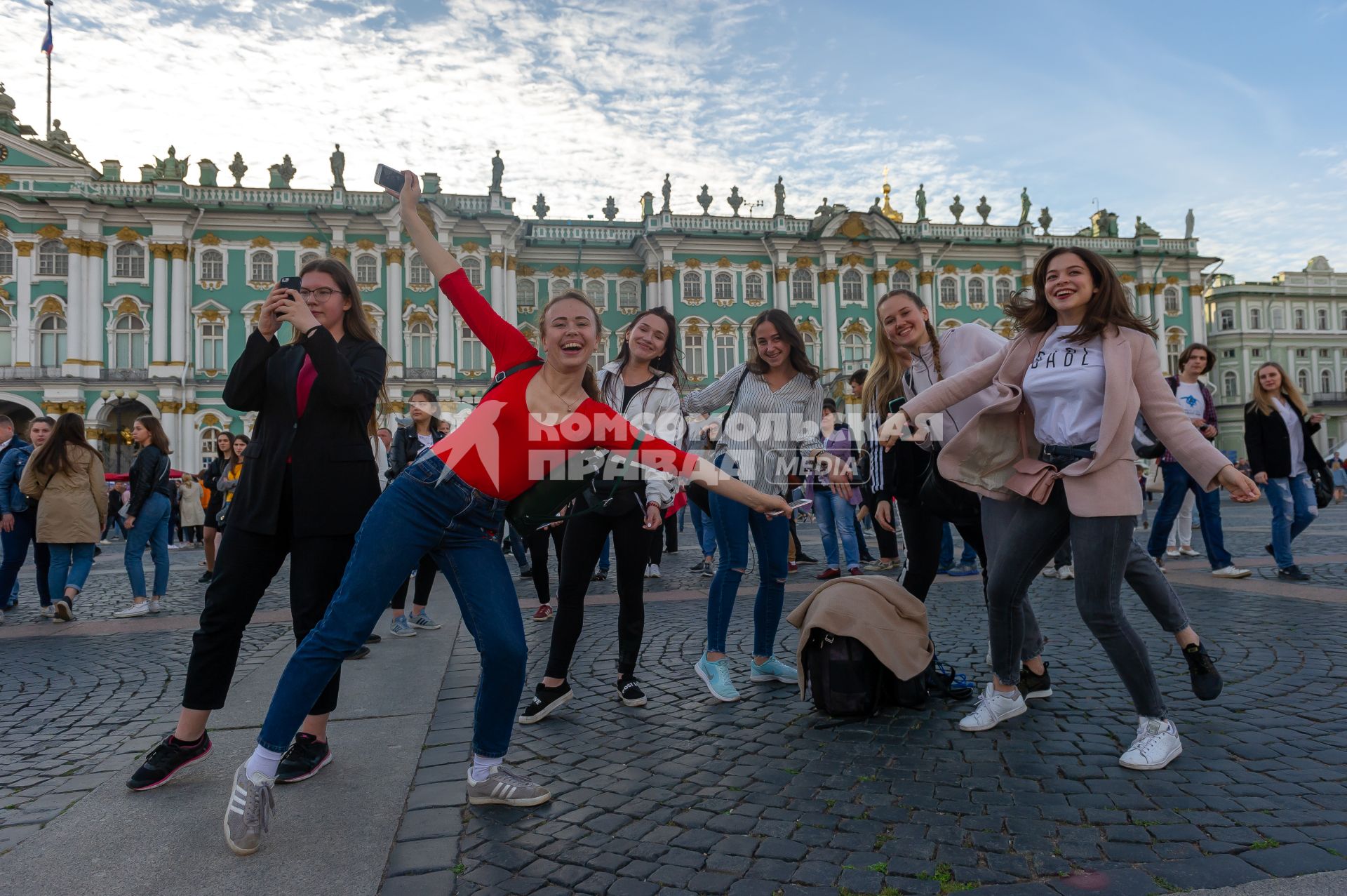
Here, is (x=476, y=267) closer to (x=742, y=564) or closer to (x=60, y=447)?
(x=60, y=447)

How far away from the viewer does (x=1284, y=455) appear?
25.4 ft

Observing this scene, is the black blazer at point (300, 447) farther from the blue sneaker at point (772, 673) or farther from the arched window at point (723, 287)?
the arched window at point (723, 287)

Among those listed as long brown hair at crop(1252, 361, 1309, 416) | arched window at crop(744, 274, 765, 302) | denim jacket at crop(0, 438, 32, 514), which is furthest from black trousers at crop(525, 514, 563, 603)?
arched window at crop(744, 274, 765, 302)

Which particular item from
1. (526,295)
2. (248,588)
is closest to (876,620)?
(248,588)

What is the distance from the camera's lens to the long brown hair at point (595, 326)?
3.12 metres

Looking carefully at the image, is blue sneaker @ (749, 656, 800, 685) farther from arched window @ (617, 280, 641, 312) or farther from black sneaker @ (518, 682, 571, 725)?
arched window @ (617, 280, 641, 312)

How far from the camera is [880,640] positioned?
3.89 m

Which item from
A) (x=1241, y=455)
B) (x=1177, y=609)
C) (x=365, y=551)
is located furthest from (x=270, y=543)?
(x=1241, y=455)

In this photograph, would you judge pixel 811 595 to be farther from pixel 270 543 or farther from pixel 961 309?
pixel 961 309

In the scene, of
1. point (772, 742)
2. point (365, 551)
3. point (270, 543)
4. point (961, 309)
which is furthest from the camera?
point (961, 309)

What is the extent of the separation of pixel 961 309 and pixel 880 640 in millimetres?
43740

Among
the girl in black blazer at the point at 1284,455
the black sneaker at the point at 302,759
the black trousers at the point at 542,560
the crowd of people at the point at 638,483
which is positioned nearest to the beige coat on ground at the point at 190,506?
the black trousers at the point at 542,560

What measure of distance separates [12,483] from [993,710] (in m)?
8.45

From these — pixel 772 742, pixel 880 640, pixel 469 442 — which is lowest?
pixel 772 742
